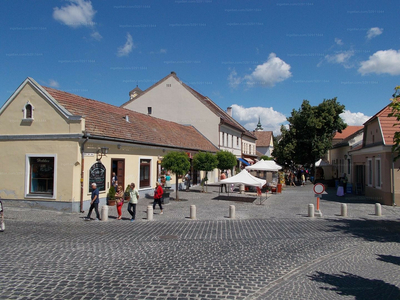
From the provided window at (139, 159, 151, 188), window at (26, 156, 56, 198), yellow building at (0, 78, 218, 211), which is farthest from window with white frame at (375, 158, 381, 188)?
window at (26, 156, 56, 198)

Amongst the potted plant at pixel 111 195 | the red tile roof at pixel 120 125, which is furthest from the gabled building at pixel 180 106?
the potted plant at pixel 111 195

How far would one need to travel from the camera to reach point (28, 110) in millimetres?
15641

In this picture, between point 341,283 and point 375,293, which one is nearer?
point 375,293

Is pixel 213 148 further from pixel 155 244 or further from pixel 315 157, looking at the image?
pixel 155 244

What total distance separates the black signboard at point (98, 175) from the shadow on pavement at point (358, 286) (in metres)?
11.5

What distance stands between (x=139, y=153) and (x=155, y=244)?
34.8 feet

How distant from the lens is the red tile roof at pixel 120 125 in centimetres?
1622

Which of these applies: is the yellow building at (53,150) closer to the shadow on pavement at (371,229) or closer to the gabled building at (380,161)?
the shadow on pavement at (371,229)

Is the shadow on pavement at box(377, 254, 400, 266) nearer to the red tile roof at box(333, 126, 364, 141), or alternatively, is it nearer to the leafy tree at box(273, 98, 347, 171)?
the leafy tree at box(273, 98, 347, 171)

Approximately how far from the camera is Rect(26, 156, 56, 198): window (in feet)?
49.3

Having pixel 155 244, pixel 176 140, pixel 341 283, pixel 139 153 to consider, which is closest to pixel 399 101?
pixel 341 283

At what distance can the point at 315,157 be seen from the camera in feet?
116

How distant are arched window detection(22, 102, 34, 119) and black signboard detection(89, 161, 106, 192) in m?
4.03

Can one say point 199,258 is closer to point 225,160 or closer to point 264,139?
point 225,160
